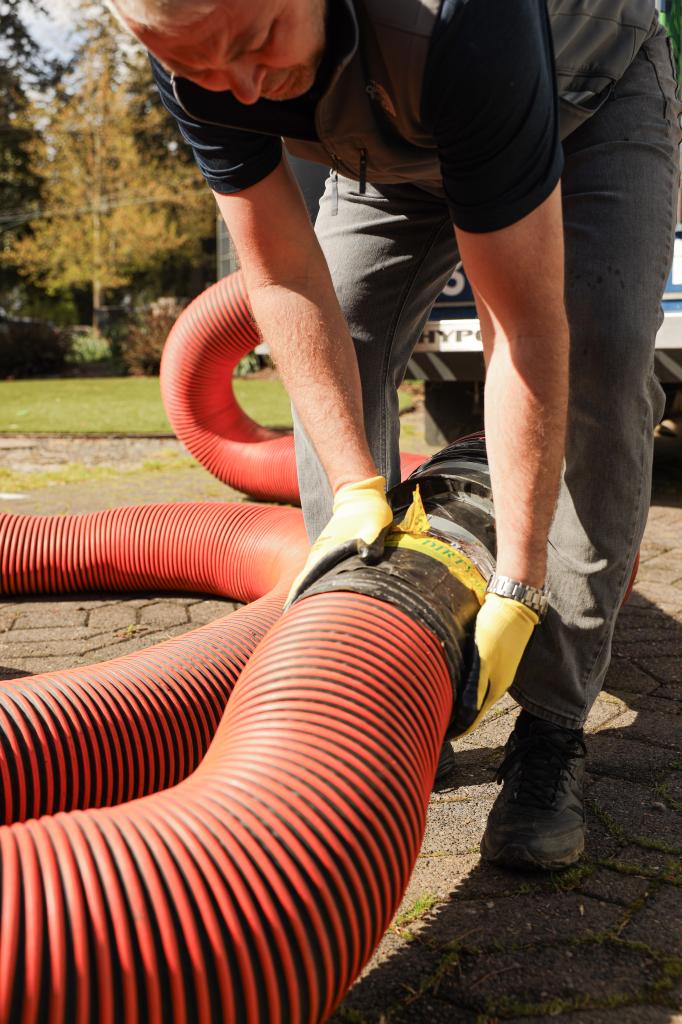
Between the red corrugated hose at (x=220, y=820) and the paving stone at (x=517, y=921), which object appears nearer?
the red corrugated hose at (x=220, y=820)

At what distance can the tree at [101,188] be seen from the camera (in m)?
26.9

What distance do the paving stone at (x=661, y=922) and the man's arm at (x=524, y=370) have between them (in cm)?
61

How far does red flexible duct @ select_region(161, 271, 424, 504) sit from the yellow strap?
358 centimetres

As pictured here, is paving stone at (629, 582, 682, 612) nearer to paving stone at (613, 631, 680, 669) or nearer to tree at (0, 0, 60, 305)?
paving stone at (613, 631, 680, 669)

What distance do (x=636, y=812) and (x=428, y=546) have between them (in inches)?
31.4

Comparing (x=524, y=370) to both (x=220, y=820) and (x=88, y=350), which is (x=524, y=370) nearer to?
(x=220, y=820)

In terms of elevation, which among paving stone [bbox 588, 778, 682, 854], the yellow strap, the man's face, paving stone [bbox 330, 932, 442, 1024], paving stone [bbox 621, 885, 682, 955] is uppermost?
the man's face

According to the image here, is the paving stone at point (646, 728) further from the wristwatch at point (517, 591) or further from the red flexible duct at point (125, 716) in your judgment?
the red flexible duct at point (125, 716)

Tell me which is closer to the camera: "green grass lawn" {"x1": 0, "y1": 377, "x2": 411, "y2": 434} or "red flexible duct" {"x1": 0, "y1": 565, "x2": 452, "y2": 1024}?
"red flexible duct" {"x1": 0, "y1": 565, "x2": 452, "y2": 1024}

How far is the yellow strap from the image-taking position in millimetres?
1841

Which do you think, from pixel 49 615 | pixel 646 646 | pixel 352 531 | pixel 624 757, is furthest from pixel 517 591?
pixel 49 615

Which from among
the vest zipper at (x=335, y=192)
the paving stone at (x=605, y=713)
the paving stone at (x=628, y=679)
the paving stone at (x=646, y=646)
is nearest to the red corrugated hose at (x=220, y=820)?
the paving stone at (x=605, y=713)

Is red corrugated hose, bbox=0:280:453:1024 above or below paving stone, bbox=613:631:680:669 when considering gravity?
above

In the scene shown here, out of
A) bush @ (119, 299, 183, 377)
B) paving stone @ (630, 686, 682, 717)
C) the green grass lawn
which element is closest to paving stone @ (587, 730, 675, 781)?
paving stone @ (630, 686, 682, 717)
